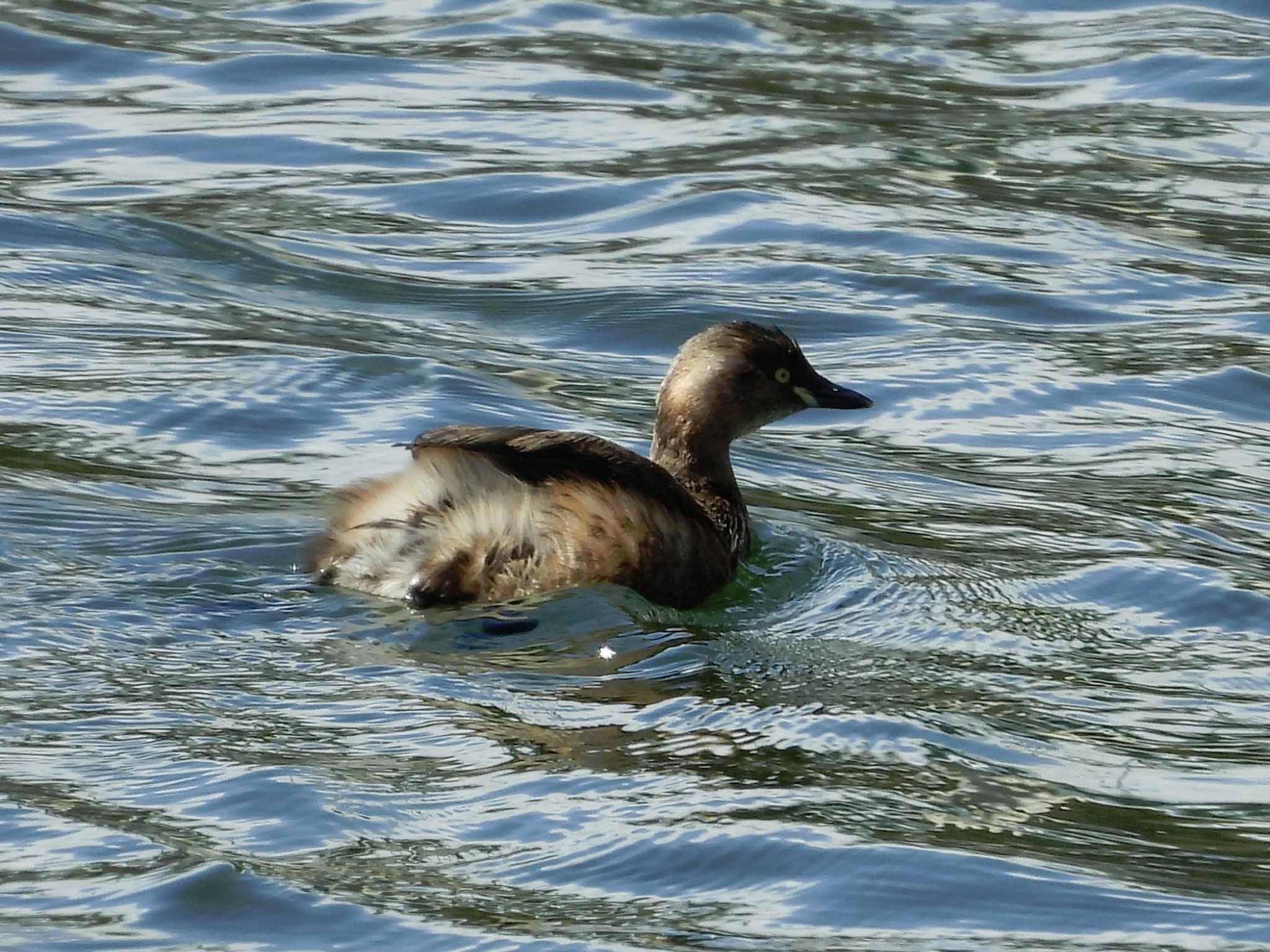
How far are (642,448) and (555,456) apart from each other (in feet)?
6.28

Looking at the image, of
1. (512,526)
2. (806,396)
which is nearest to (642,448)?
(806,396)

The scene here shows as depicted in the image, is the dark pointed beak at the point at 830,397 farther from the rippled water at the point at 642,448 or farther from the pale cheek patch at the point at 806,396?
the rippled water at the point at 642,448

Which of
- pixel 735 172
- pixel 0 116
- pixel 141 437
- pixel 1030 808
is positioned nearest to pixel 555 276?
pixel 735 172

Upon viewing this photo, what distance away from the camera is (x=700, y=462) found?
23.7ft

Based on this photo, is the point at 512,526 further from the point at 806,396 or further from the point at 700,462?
the point at 806,396

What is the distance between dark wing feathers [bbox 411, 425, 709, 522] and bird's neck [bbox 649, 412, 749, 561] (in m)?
0.57

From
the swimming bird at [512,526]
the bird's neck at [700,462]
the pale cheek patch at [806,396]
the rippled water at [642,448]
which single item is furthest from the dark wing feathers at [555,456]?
the pale cheek patch at [806,396]

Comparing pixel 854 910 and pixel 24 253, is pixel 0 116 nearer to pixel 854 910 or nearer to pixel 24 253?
pixel 24 253

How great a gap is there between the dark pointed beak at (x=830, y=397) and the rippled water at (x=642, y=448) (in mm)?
342

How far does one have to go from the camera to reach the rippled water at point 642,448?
15.0 ft

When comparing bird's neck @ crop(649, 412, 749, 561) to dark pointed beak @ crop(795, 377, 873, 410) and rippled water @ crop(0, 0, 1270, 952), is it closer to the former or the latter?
rippled water @ crop(0, 0, 1270, 952)

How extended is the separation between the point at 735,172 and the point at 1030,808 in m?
6.81

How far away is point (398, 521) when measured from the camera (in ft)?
20.5

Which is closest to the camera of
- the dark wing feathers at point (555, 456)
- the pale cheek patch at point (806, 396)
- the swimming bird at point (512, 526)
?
Answer: the dark wing feathers at point (555, 456)
